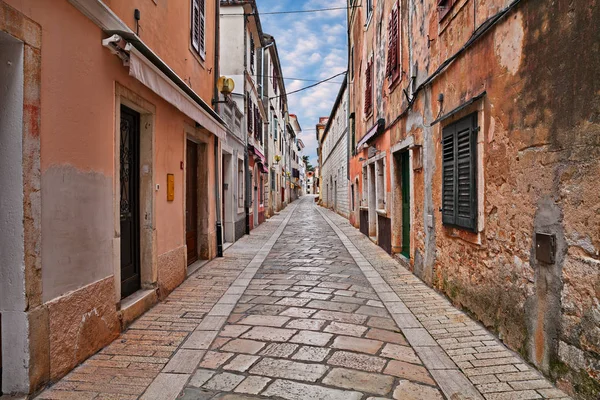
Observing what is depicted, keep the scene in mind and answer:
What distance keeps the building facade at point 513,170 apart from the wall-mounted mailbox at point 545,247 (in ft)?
0.04

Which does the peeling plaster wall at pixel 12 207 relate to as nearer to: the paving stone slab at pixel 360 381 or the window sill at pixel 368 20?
the paving stone slab at pixel 360 381

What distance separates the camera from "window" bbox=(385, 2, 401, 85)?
830 centimetres

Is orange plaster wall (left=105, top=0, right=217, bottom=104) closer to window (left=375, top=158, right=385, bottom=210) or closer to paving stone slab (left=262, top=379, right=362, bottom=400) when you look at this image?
paving stone slab (left=262, top=379, right=362, bottom=400)

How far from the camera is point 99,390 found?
300 centimetres

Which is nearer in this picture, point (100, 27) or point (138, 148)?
point (100, 27)

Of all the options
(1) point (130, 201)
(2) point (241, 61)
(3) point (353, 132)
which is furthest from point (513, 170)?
(3) point (353, 132)

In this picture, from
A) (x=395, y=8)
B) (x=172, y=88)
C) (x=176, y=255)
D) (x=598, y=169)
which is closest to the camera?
(x=598, y=169)

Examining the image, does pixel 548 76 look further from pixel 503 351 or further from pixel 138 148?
pixel 138 148

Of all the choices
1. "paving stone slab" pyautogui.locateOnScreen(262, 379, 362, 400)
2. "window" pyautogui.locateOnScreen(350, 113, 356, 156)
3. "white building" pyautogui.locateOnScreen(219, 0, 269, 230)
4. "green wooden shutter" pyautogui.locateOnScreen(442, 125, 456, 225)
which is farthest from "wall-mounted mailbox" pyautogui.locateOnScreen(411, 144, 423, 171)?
"window" pyautogui.locateOnScreen(350, 113, 356, 156)

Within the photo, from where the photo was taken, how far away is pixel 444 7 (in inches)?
218

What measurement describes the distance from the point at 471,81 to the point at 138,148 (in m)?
4.20

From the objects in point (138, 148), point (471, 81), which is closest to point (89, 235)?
point (138, 148)

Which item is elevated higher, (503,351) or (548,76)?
(548,76)

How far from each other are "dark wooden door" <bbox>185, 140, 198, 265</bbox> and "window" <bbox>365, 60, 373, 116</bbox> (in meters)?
6.08
